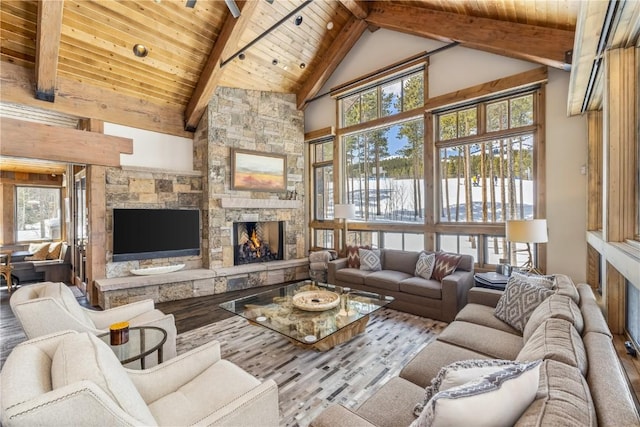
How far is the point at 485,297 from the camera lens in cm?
304

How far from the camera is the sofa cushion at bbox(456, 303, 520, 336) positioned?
2457 millimetres

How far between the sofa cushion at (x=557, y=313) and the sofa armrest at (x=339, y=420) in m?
1.39

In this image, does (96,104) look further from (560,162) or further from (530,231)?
(560,162)

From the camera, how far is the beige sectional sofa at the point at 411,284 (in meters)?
3.69

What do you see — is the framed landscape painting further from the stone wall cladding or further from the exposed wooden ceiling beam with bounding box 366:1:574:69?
the exposed wooden ceiling beam with bounding box 366:1:574:69

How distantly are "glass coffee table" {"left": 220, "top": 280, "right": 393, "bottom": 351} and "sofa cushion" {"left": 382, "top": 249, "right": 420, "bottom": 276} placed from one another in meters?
1.44

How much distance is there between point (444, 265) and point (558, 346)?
111 inches

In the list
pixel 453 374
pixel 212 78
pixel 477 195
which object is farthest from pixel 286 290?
pixel 212 78

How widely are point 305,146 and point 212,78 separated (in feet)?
8.16

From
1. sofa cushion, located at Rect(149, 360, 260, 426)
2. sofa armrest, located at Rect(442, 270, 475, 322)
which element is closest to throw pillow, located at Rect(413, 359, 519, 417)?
sofa cushion, located at Rect(149, 360, 260, 426)

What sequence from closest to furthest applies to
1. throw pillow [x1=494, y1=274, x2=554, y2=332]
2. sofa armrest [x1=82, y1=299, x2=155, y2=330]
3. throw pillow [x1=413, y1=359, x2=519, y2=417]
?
throw pillow [x1=413, y1=359, x2=519, y2=417] < throw pillow [x1=494, y1=274, x2=554, y2=332] < sofa armrest [x1=82, y1=299, x2=155, y2=330]

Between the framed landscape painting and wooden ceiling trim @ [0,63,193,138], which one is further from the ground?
wooden ceiling trim @ [0,63,193,138]

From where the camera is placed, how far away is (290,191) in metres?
6.34

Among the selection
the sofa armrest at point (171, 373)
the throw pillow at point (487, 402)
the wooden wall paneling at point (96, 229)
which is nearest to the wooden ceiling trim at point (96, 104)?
the wooden wall paneling at point (96, 229)
